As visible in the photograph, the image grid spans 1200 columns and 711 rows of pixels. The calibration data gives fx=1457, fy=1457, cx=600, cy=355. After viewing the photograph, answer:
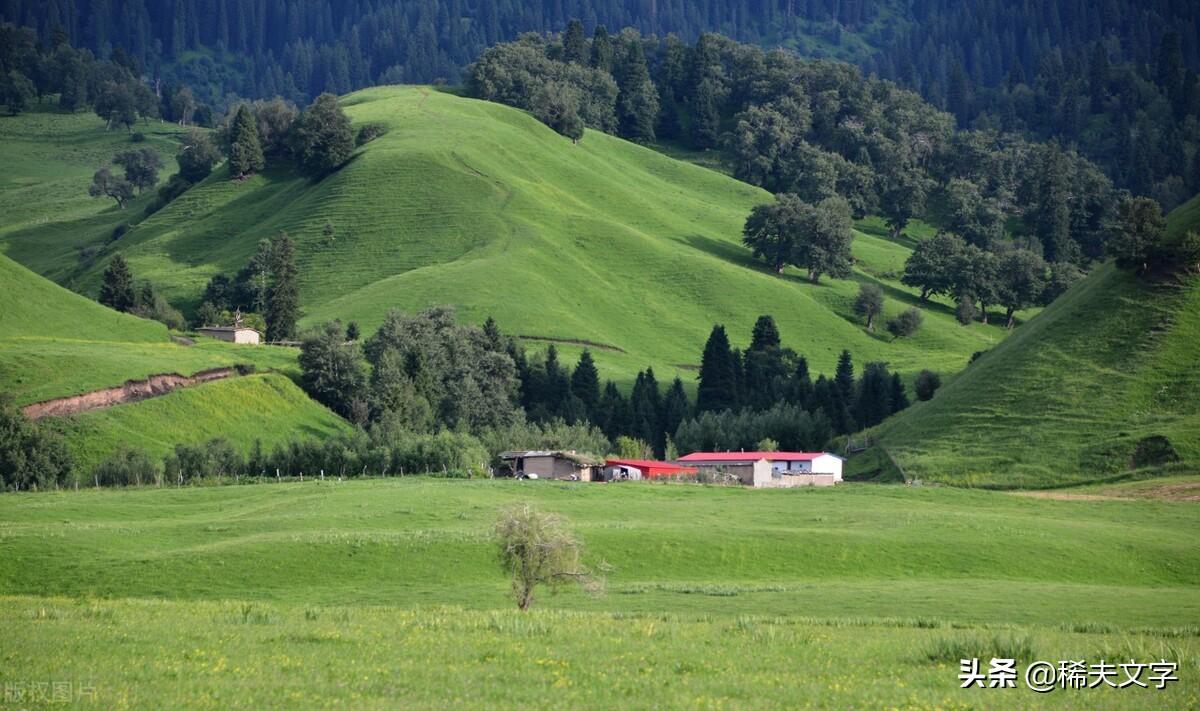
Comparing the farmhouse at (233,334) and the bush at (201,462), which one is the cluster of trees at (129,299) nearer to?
the farmhouse at (233,334)

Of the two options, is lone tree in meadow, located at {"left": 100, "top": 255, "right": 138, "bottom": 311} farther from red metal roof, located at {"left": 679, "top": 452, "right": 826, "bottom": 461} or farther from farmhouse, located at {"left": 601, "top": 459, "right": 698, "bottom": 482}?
red metal roof, located at {"left": 679, "top": 452, "right": 826, "bottom": 461}

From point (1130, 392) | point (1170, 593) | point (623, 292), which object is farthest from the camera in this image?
point (623, 292)

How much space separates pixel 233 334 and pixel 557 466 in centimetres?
5993

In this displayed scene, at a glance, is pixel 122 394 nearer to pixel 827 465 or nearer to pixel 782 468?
pixel 782 468

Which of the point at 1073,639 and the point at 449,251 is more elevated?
the point at 449,251

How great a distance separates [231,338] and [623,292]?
55800 mm

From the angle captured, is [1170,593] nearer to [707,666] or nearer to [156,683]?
[707,666]

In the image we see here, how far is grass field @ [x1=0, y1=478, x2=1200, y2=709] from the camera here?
33.8 meters

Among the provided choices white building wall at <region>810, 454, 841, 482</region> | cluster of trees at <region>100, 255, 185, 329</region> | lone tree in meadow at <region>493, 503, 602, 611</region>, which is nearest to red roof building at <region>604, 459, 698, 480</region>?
white building wall at <region>810, 454, 841, 482</region>

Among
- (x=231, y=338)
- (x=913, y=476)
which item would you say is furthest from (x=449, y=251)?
(x=913, y=476)

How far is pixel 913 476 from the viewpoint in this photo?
11000cm

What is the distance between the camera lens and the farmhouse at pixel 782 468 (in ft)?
379

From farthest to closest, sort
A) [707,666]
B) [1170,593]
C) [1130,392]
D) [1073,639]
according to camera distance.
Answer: [1130,392] < [1170,593] < [1073,639] < [707,666]

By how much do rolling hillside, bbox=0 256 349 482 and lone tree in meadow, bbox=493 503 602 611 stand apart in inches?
2307
